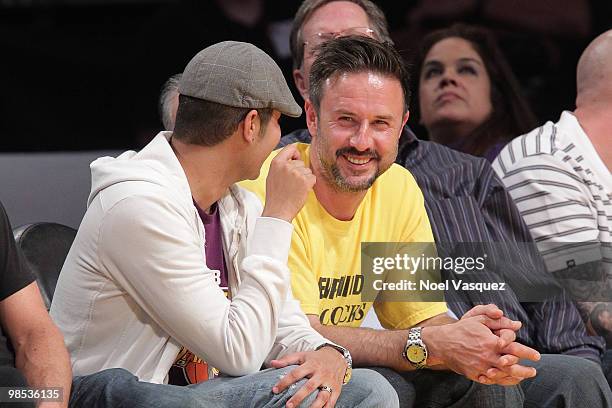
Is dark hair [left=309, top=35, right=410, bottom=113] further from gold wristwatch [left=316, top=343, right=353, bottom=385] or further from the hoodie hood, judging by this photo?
gold wristwatch [left=316, top=343, right=353, bottom=385]

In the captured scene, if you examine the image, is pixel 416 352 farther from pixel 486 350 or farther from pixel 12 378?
pixel 12 378

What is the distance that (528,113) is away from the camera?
4.06 metres

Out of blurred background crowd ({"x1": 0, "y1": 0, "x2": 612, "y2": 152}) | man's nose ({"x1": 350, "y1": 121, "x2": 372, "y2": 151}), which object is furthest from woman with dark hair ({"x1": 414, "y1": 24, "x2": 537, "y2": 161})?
man's nose ({"x1": 350, "y1": 121, "x2": 372, "y2": 151})

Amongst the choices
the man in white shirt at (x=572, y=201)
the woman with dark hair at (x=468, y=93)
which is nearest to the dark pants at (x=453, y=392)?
the man in white shirt at (x=572, y=201)

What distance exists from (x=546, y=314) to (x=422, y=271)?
1.54 ft

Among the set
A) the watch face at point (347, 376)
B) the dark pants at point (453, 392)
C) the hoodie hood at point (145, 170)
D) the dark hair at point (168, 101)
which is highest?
the dark hair at point (168, 101)

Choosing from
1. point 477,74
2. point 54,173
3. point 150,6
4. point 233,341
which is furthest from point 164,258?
point 150,6

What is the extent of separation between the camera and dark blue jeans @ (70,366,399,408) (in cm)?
208

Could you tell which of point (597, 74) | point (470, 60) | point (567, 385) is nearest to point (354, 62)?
point (567, 385)

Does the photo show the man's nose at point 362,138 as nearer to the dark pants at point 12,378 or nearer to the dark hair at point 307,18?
the dark hair at point 307,18

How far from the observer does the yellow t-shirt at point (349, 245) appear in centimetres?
273

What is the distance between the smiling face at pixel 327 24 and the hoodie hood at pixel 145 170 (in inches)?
39.1

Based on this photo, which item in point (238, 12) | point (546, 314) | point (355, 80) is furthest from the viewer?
point (238, 12)

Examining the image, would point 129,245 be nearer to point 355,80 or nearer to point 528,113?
point 355,80
